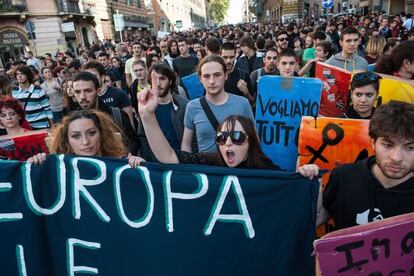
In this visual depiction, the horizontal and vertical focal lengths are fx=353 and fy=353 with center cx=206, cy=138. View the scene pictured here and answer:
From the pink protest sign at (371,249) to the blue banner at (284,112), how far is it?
1.84 m

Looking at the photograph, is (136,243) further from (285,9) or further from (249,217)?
(285,9)

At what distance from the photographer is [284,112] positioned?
11.6 ft

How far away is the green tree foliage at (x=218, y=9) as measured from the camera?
124869 millimetres

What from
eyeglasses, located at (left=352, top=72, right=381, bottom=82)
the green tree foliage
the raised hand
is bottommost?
eyeglasses, located at (left=352, top=72, right=381, bottom=82)

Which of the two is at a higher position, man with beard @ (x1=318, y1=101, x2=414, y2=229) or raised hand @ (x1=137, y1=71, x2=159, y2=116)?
raised hand @ (x1=137, y1=71, x2=159, y2=116)

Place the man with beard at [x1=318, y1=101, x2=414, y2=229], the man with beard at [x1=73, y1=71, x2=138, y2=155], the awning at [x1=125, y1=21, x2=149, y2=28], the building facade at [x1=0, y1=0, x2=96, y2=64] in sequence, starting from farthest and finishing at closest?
the awning at [x1=125, y1=21, x2=149, y2=28], the building facade at [x1=0, y1=0, x2=96, y2=64], the man with beard at [x1=73, y1=71, x2=138, y2=155], the man with beard at [x1=318, y1=101, x2=414, y2=229]

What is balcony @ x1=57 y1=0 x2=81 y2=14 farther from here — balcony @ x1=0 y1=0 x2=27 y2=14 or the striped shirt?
the striped shirt

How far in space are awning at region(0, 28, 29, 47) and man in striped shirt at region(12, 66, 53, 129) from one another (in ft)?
72.5

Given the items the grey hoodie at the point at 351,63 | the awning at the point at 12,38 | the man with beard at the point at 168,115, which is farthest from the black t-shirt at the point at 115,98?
the awning at the point at 12,38

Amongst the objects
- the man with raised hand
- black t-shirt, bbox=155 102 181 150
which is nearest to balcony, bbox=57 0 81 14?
black t-shirt, bbox=155 102 181 150

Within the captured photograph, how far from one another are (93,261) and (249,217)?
1.02 m

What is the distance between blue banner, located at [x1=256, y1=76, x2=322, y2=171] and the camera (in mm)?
3465

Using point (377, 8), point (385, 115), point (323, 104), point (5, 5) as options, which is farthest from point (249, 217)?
point (377, 8)

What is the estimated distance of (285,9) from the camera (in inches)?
1337
